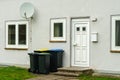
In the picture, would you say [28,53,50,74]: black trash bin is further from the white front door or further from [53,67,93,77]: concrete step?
the white front door

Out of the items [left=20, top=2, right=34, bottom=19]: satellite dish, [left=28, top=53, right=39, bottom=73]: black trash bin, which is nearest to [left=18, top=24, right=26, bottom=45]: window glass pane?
[left=20, top=2, right=34, bottom=19]: satellite dish

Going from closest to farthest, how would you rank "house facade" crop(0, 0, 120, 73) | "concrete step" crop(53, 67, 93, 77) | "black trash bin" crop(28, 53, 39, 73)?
"concrete step" crop(53, 67, 93, 77) → "house facade" crop(0, 0, 120, 73) → "black trash bin" crop(28, 53, 39, 73)

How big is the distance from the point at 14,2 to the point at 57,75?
20.9 ft

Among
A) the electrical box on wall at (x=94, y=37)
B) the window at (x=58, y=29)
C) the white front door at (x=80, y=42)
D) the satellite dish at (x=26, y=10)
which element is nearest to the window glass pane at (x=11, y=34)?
the satellite dish at (x=26, y=10)

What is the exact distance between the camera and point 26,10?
18.9 metres

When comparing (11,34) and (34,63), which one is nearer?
(34,63)

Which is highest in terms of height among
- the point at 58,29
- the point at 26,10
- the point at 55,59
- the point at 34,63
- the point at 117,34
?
the point at 26,10

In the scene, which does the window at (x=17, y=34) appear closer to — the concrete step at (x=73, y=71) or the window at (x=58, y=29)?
the window at (x=58, y=29)

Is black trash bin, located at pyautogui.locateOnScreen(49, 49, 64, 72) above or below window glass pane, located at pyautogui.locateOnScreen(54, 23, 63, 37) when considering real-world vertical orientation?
below

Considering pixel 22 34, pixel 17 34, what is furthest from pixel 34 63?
pixel 17 34

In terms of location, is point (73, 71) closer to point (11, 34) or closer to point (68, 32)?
point (68, 32)

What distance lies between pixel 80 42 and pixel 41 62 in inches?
93.8

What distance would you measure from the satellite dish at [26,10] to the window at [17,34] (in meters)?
0.71

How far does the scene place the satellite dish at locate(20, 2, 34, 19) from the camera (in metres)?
18.7
